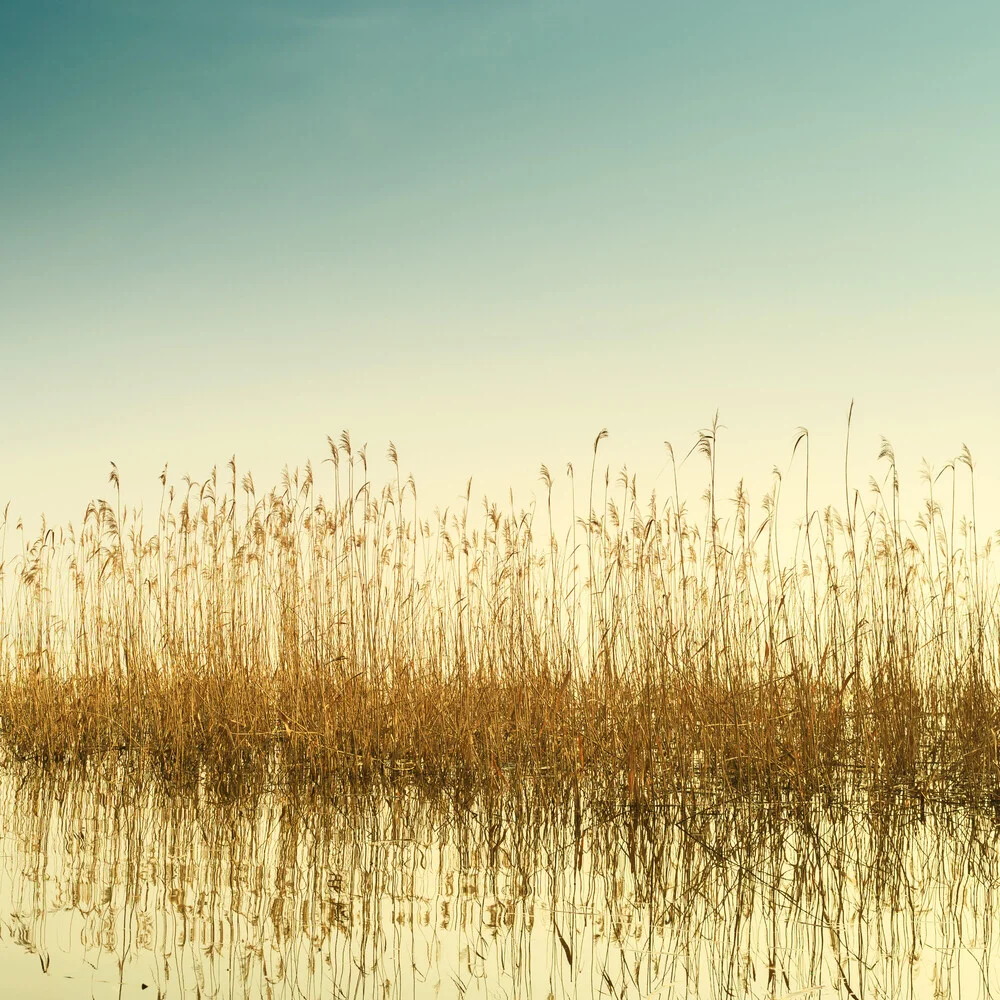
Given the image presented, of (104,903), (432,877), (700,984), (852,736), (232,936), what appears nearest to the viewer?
(700,984)

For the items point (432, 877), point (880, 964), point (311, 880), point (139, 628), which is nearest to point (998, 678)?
point (880, 964)

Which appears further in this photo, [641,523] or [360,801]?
[641,523]

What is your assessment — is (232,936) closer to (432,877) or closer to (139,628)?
(432,877)

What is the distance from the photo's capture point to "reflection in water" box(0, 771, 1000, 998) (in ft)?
6.13

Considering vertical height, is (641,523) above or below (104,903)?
above

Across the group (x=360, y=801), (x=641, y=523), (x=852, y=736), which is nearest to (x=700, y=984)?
(x=360, y=801)

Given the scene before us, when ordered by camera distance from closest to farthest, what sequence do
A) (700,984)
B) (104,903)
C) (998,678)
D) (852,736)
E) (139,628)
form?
(700,984) → (104,903) → (852,736) → (998,678) → (139,628)

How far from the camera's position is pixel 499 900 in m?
2.29

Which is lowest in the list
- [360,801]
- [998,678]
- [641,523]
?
[360,801]

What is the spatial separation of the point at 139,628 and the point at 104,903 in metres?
2.95

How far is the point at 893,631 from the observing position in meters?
3.86

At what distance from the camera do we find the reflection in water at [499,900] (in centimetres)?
187

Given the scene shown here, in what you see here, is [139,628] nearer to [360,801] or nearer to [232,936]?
[360,801]

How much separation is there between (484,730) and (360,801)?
0.61 meters
